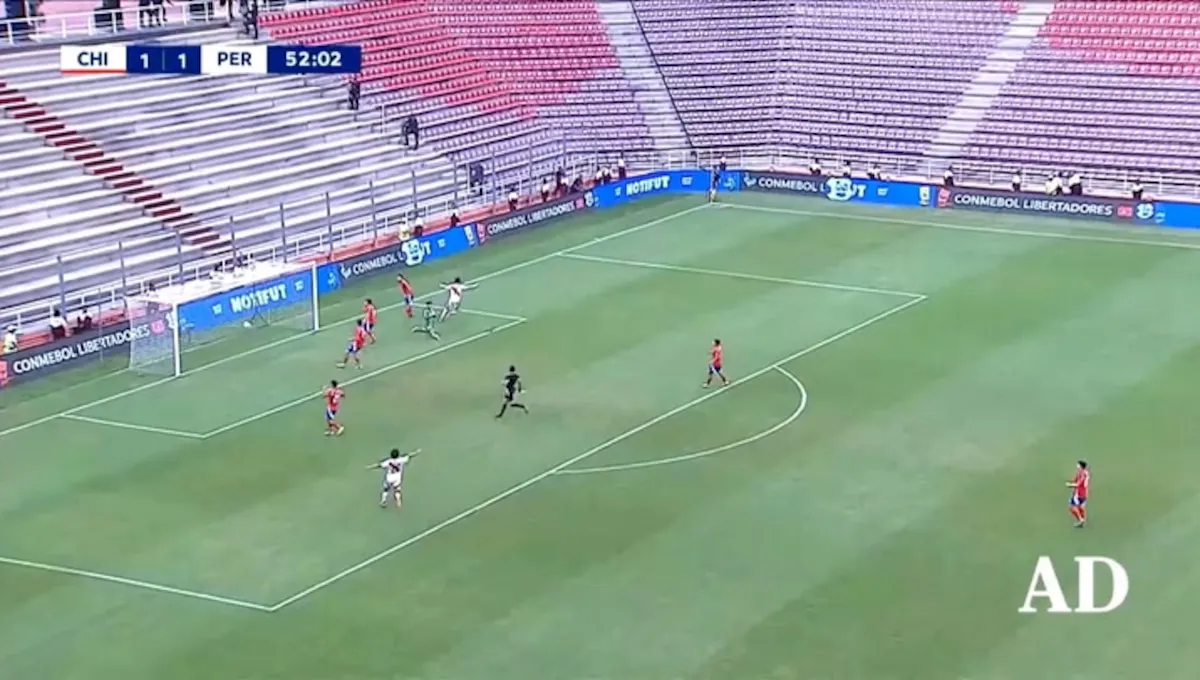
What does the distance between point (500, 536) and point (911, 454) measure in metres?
9.13

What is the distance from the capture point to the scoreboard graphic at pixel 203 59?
148 ft

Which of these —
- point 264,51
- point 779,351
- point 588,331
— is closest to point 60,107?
point 264,51

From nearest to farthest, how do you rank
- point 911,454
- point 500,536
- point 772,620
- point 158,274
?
1. point 772,620
2. point 500,536
3. point 911,454
4. point 158,274

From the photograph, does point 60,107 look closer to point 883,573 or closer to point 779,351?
point 779,351

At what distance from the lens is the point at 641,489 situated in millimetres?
34250

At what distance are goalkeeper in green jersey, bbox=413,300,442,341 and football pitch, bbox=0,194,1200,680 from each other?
14.8 inches

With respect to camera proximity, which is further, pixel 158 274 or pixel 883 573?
pixel 158 274

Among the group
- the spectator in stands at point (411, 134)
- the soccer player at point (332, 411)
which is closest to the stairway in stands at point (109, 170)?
the spectator in stands at point (411, 134)

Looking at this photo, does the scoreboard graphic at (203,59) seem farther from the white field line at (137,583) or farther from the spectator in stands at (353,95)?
the white field line at (137,583)

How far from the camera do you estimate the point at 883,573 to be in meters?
29.8

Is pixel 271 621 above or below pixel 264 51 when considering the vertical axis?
below

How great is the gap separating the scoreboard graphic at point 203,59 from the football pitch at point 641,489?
22.8 ft

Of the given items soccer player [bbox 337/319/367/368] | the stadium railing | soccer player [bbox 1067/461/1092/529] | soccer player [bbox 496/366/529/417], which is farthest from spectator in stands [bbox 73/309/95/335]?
soccer player [bbox 1067/461/1092/529]

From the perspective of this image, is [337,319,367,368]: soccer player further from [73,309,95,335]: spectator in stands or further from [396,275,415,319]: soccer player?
[73,309,95,335]: spectator in stands
